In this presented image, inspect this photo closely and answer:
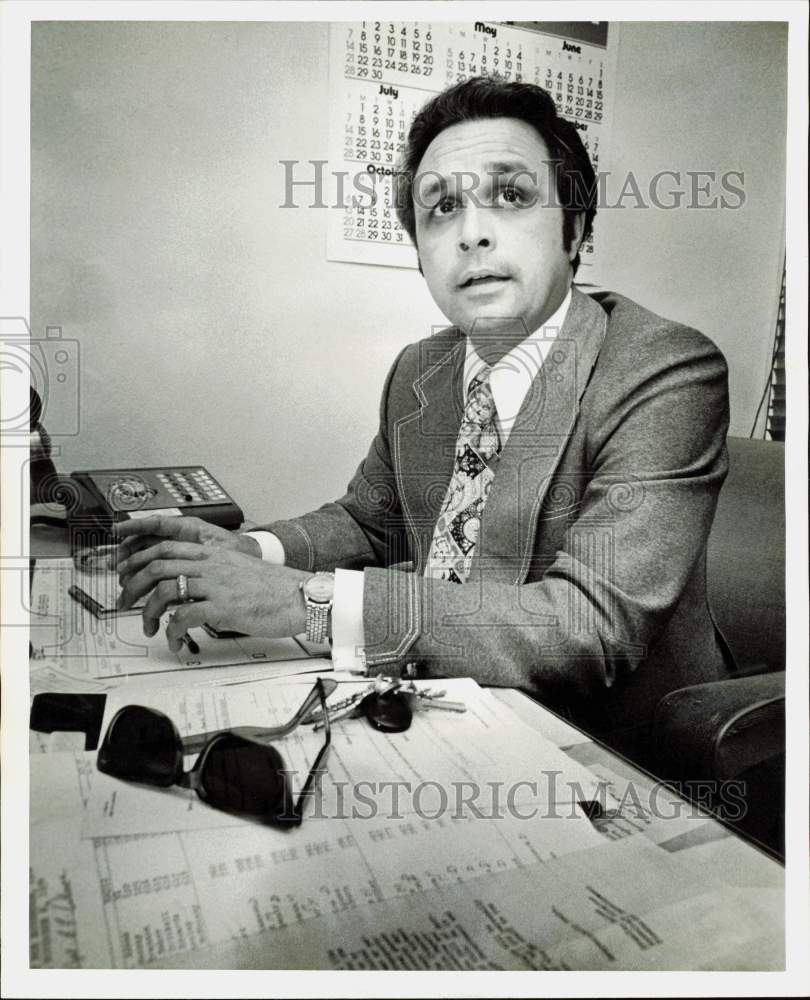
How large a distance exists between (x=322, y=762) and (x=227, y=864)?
0.14 metres

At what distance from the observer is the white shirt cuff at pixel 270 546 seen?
→ 0.91 m

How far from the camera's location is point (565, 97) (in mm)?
923

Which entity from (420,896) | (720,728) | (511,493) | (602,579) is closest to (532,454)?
(511,493)

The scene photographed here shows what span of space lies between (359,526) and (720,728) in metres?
0.47

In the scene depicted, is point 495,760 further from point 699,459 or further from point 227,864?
point 699,459

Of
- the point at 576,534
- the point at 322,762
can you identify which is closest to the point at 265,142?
the point at 576,534

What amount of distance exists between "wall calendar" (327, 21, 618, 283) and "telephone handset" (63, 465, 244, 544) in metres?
0.31

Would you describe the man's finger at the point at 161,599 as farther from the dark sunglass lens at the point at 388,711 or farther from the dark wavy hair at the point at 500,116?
the dark wavy hair at the point at 500,116

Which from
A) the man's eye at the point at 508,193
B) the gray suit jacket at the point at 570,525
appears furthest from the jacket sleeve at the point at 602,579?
the man's eye at the point at 508,193

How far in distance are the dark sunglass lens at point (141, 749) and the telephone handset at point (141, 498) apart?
0.67 feet

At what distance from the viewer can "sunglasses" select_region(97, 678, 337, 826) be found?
82 centimetres

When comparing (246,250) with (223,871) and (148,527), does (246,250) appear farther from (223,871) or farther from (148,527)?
(223,871)

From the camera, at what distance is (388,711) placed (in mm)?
872

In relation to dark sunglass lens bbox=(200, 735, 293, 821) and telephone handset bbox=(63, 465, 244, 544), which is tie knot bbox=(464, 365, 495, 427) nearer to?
telephone handset bbox=(63, 465, 244, 544)
